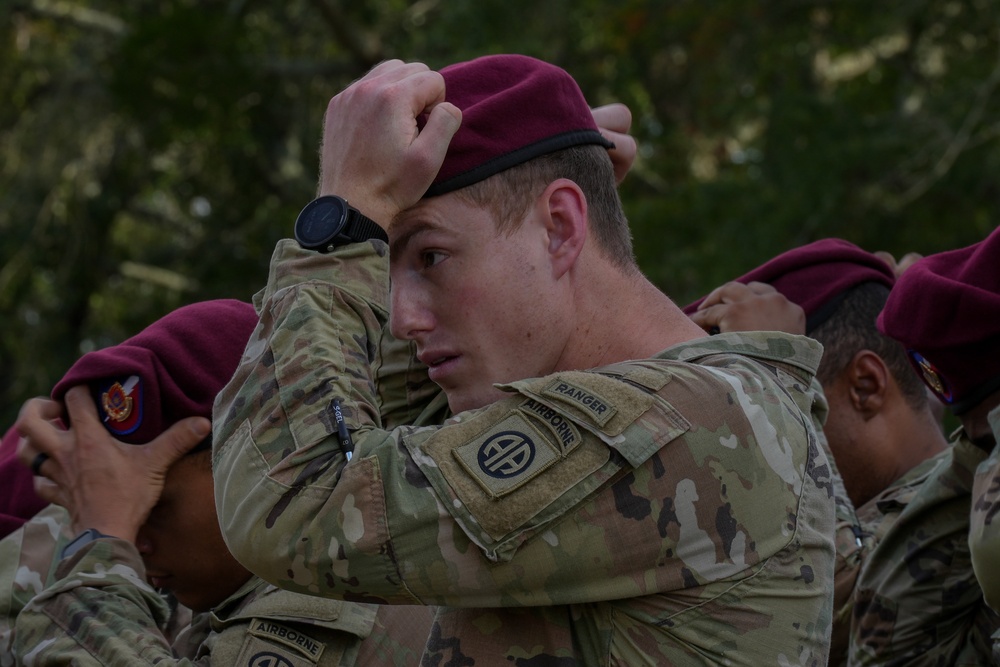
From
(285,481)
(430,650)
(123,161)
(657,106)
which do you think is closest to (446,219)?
(285,481)

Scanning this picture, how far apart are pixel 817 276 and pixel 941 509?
0.98m

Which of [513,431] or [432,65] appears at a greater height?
[513,431]

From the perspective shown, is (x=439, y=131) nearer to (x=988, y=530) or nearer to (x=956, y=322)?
(x=988, y=530)

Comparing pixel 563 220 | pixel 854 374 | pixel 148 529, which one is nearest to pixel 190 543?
pixel 148 529

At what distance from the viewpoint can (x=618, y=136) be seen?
11.4 ft

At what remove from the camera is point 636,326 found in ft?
8.48

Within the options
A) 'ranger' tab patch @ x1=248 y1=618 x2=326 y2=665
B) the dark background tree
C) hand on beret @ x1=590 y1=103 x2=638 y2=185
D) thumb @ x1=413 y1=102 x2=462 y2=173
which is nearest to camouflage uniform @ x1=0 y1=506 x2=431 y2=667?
'ranger' tab patch @ x1=248 y1=618 x2=326 y2=665

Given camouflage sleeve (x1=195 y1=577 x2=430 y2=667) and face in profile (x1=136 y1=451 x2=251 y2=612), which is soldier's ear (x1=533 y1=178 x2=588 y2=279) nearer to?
camouflage sleeve (x1=195 y1=577 x2=430 y2=667)

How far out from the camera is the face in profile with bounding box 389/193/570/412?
8.27ft

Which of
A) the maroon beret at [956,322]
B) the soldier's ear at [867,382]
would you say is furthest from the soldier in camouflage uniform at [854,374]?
the maroon beret at [956,322]

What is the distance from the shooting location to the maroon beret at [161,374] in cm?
353

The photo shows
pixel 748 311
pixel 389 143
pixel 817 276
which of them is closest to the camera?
pixel 389 143

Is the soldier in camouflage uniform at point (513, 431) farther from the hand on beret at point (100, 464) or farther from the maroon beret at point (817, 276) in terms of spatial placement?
the maroon beret at point (817, 276)

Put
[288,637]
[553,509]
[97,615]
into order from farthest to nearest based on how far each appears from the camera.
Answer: [97,615] → [288,637] → [553,509]
